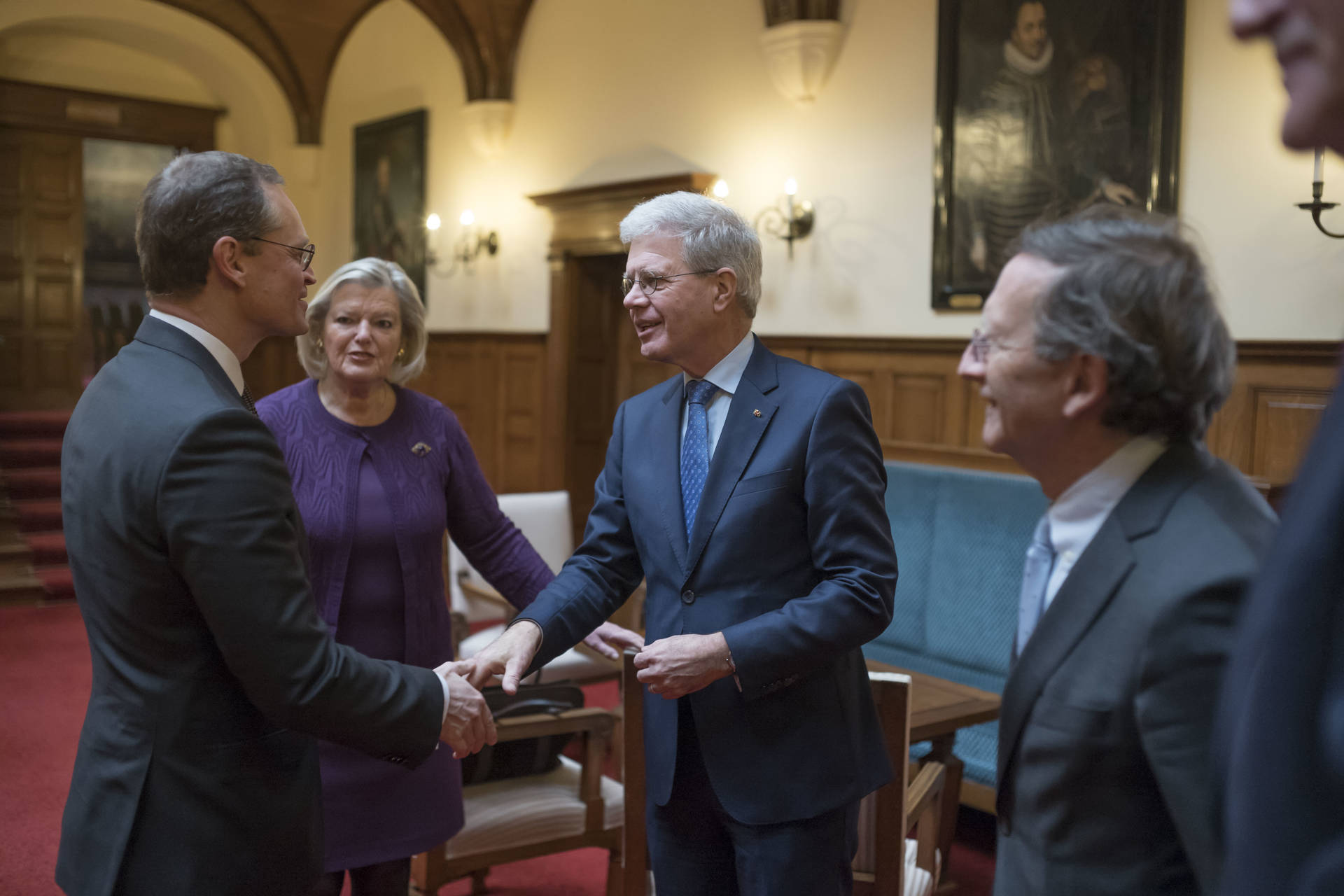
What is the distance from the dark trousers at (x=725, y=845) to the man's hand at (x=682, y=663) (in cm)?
19

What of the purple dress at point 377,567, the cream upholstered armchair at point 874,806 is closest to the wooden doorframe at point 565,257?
the purple dress at point 377,567

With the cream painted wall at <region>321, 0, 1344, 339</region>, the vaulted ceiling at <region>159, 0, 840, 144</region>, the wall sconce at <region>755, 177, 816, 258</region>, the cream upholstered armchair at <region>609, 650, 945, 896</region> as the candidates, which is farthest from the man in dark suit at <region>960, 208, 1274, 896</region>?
the vaulted ceiling at <region>159, 0, 840, 144</region>

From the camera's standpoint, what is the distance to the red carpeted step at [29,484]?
30.5ft

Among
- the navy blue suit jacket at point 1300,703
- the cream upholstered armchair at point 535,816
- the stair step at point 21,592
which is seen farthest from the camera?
the stair step at point 21,592

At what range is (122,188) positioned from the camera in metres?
13.2

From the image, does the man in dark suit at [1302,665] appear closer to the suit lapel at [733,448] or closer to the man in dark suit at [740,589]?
the man in dark suit at [740,589]

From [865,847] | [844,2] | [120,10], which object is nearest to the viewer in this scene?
[865,847]

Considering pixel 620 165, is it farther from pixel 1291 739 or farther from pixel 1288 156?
pixel 1291 739

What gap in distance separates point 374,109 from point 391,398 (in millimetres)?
9145

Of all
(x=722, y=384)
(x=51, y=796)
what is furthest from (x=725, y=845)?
(x=51, y=796)

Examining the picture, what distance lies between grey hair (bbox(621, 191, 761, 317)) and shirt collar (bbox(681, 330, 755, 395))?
0.29 ft

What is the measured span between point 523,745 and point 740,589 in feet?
5.32

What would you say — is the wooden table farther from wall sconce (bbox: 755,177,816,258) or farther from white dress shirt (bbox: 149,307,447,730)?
wall sconce (bbox: 755,177,816,258)

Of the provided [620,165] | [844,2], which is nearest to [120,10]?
[620,165]
